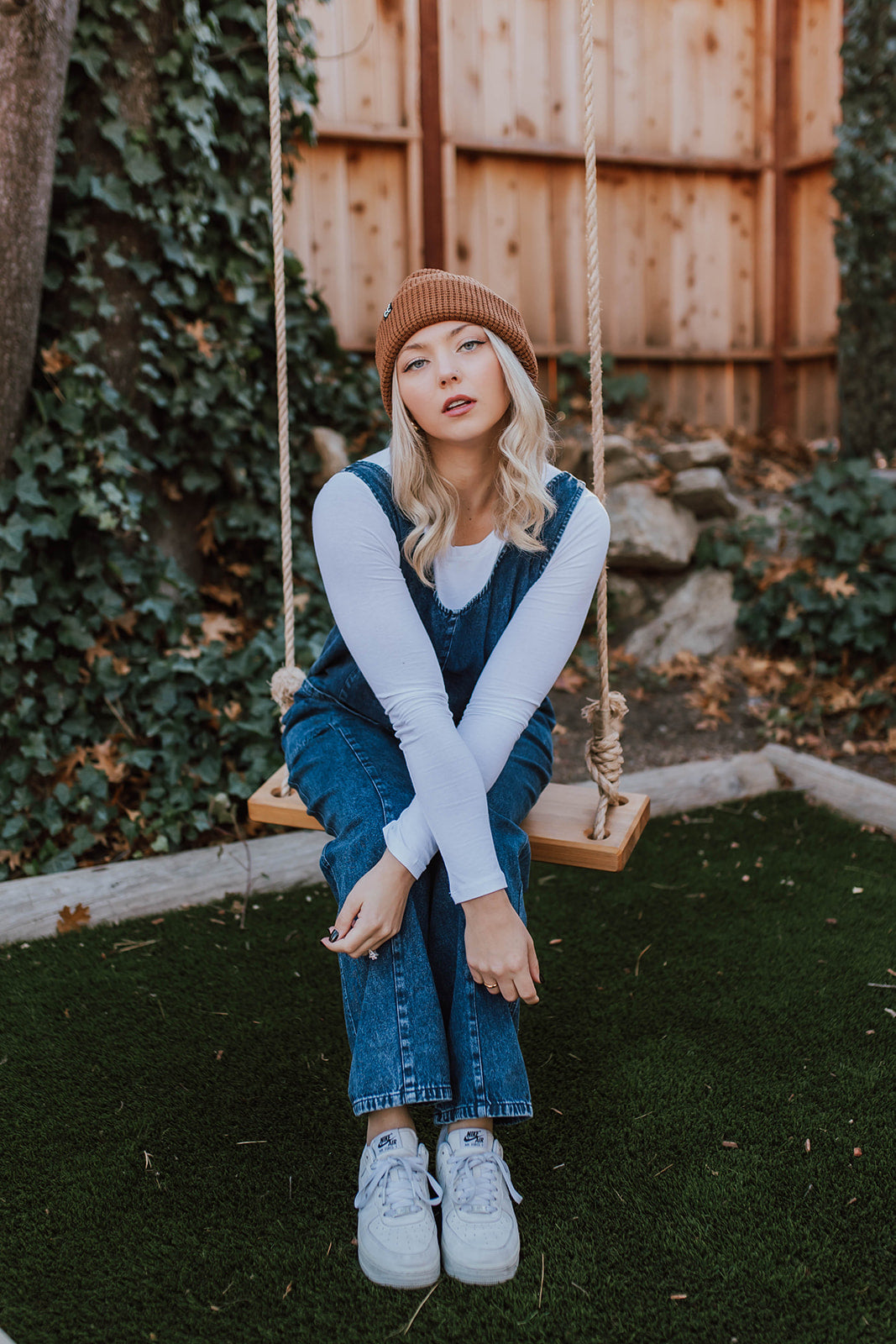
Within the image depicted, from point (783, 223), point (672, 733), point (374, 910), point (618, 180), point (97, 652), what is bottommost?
point (672, 733)

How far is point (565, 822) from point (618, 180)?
4.10m

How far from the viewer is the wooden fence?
171 inches

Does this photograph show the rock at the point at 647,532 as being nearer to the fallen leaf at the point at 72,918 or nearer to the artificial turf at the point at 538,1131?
the artificial turf at the point at 538,1131

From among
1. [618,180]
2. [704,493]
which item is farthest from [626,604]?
[618,180]

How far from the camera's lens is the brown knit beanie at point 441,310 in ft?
4.81

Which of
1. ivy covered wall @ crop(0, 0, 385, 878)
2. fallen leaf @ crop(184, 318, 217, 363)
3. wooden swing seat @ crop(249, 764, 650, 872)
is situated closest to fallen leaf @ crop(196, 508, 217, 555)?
ivy covered wall @ crop(0, 0, 385, 878)

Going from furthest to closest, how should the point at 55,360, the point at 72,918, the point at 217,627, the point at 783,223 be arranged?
the point at 783,223 < the point at 217,627 < the point at 55,360 < the point at 72,918

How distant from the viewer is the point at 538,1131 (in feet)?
5.04

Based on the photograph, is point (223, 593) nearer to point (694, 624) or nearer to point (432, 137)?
point (694, 624)

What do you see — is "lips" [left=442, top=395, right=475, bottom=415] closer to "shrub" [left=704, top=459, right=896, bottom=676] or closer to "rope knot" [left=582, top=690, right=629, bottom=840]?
"rope knot" [left=582, top=690, right=629, bottom=840]

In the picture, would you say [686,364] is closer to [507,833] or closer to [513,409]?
[513,409]

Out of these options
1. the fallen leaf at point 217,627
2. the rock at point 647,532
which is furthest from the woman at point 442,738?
the rock at point 647,532

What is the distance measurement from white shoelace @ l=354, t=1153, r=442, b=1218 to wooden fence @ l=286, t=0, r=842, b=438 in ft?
11.8

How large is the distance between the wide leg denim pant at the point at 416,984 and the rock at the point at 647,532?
259 cm
